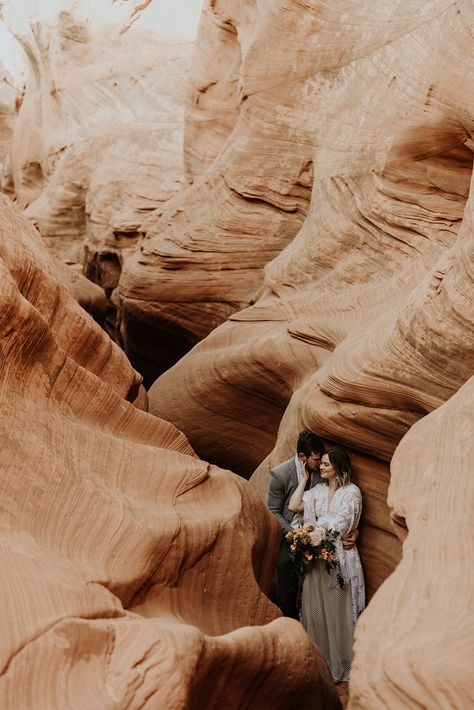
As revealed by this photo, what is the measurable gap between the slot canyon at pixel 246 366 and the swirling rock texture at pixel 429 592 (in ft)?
0.03

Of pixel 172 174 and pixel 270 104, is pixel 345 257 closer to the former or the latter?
pixel 270 104

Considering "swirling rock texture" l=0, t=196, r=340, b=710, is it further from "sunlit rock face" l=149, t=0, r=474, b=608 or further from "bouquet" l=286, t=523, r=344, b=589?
"sunlit rock face" l=149, t=0, r=474, b=608

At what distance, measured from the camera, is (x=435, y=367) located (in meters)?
5.71

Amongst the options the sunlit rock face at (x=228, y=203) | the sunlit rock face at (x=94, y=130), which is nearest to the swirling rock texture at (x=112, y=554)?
the sunlit rock face at (x=228, y=203)

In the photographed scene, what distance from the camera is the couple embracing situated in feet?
19.4

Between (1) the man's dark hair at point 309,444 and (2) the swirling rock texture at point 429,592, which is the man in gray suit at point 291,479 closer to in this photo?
Answer: (1) the man's dark hair at point 309,444

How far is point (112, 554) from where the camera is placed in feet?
14.3

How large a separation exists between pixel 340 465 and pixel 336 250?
2.45 metres

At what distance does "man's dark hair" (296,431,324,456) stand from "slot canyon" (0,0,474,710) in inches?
6.5

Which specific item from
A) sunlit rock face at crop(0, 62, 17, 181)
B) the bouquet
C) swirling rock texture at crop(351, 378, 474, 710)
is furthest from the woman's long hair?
sunlit rock face at crop(0, 62, 17, 181)

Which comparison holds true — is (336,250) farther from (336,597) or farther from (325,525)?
(336,597)

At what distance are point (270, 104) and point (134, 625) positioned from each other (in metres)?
6.71

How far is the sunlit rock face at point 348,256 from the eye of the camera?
19.8 ft

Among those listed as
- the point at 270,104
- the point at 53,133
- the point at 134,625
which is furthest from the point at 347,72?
the point at 53,133
